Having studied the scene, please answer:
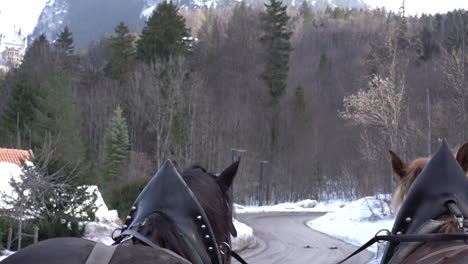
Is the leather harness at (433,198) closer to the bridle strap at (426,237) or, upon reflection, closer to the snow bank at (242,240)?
the bridle strap at (426,237)

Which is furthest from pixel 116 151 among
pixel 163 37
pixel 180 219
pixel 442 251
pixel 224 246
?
pixel 442 251

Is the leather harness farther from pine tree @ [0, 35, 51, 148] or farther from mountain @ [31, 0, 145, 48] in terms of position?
mountain @ [31, 0, 145, 48]

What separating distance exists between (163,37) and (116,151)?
12209 millimetres

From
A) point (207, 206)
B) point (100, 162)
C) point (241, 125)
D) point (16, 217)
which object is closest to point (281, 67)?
point (241, 125)

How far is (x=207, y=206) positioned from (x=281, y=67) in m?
49.1

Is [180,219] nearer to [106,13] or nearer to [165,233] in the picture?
[165,233]

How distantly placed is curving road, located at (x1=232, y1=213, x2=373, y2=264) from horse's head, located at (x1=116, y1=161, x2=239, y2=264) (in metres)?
10.9

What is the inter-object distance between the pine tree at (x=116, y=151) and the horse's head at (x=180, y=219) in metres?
34.2

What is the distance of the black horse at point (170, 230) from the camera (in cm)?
184

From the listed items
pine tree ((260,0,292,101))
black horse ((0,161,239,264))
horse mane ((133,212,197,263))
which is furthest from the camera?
pine tree ((260,0,292,101))

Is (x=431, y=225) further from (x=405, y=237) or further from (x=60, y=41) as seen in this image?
(x=60, y=41)

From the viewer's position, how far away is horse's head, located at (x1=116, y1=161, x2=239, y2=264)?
8.55 feet

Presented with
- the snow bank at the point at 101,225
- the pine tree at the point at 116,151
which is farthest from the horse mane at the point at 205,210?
the pine tree at the point at 116,151

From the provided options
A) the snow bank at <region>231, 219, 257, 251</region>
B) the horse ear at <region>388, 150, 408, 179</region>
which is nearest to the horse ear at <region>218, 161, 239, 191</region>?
the horse ear at <region>388, 150, 408, 179</region>
